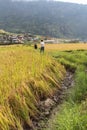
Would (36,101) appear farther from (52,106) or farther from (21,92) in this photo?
(21,92)

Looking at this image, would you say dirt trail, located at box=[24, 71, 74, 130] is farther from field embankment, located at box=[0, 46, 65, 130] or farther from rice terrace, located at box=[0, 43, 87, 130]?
field embankment, located at box=[0, 46, 65, 130]

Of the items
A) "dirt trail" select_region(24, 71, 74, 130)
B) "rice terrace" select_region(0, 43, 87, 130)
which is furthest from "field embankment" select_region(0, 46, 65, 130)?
"dirt trail" select_region(24, 71, 74, 130)

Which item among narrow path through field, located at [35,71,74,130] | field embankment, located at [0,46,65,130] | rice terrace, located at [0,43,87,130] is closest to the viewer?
rice terrace, located at [0,43,87,130]

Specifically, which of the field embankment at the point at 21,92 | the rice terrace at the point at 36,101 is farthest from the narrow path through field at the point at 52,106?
the field embankment at the point at 21,92

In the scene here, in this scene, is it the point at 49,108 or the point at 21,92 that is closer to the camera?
the point at 21,92

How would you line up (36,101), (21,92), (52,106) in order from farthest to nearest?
(52,106) → (36,101) → (21,92)

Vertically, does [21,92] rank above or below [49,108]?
above

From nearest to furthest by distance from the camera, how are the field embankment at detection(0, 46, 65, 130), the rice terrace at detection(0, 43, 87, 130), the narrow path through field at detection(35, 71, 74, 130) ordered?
1. the rice terrace at detection(0, 43, 87, 130)
2. the field embankment at detection(0, 46, 65, 130)
3. the narrow path through field at detection(35, 71, 74, 130)

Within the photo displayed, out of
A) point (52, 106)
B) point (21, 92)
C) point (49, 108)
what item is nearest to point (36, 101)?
point (49, 108)

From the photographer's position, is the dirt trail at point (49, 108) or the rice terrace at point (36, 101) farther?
the dirt trail at point (49, 108)

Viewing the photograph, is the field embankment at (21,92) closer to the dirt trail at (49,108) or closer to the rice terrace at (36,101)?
the rice terrace at (36,101)

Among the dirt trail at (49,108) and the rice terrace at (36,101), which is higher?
the rice terrace at (36,101)

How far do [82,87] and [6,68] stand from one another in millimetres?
3599

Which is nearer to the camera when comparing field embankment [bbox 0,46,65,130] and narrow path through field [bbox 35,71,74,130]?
field embankment [bbox 0,46,65,130]
